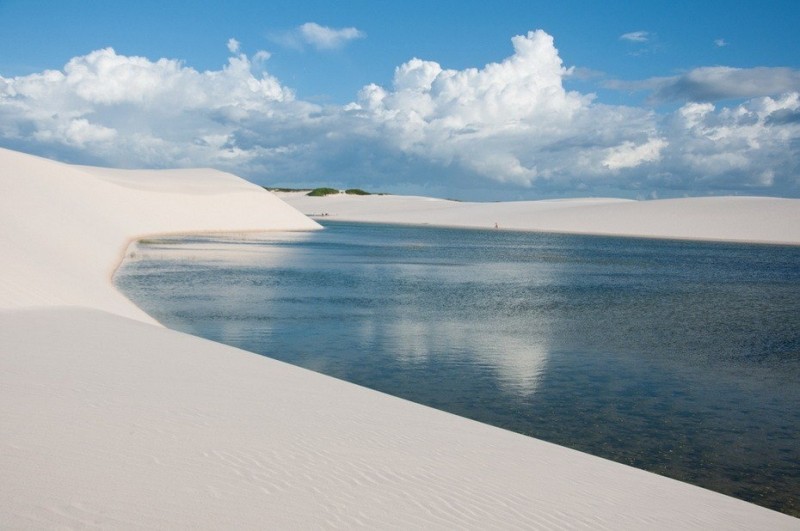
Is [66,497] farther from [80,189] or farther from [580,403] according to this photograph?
[80,189]

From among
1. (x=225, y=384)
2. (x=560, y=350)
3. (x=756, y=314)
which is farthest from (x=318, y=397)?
(x=756, y=314)

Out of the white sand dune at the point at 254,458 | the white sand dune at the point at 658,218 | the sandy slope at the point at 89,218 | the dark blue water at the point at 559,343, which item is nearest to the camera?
the white sand dune at the point at 254,458

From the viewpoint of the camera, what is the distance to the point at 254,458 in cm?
456

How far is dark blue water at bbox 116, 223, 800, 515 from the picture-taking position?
24.0 ft

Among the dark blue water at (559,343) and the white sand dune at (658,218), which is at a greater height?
the white sand dune at (658,218)

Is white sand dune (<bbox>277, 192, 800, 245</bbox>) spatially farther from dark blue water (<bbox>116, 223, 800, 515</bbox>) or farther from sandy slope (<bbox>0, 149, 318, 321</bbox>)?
dark blue water (<bbox>116, 223, 800, 515</bbox>)

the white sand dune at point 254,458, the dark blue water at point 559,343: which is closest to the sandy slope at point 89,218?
the dark blue water at point 559,343

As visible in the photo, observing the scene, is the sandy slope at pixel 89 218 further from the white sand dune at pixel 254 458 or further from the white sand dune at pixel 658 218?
the white sand dune at pixel 658 218

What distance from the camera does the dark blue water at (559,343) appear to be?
7316 millimetres

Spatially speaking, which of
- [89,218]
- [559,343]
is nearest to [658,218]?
[89,218]

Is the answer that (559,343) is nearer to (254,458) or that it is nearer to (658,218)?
(254,458)

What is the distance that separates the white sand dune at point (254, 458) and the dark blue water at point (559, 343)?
1376mm

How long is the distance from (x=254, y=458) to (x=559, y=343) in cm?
850

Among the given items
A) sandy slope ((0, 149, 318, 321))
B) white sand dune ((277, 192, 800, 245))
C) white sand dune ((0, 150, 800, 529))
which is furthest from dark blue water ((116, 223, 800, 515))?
white sand dune ((277, 192, 800, 245))
